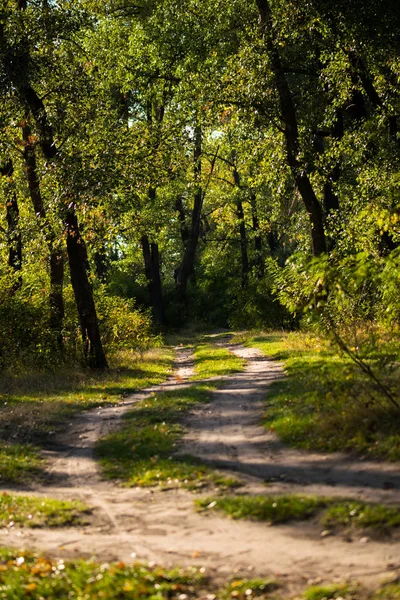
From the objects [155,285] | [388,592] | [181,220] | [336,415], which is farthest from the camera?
[181,220]

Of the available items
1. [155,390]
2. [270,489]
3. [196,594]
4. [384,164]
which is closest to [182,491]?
[270,489]

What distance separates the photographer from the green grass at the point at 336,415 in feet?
29.4

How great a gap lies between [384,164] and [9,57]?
1000cm

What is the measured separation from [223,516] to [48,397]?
9.34 m

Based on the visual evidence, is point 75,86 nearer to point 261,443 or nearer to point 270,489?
point 261,443

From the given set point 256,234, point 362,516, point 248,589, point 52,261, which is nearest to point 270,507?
point 362,516

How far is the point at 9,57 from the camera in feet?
59.8

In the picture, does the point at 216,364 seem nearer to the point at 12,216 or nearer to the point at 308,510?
the point at 12,216

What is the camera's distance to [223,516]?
7391 mm

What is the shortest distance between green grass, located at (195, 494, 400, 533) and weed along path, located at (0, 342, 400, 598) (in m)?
0.08

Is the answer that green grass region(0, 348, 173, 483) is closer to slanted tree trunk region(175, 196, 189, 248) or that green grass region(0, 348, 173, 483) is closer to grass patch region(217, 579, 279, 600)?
grass patch region(217, 579, 279, 600)

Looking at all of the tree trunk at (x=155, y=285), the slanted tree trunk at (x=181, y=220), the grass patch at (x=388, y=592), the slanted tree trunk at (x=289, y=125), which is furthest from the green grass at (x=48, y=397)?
the slanted tree trunk at (x=181, y=220)

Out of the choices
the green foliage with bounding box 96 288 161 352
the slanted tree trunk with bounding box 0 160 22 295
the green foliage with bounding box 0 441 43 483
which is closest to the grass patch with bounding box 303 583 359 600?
the green foliage with bounding box 0 441 43 483

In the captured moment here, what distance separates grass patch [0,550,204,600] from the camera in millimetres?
5605
